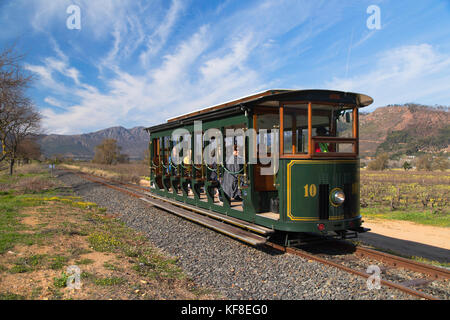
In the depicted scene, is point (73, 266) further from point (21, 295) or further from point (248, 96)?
point (248, 96)

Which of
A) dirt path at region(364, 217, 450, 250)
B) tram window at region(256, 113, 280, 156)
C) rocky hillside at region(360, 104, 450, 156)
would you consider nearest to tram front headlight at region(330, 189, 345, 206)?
tram window at region(256, 113, 280, 156)

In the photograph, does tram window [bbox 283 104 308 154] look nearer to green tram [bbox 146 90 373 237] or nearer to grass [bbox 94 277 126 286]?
green tram [bbox 146 90 373 237]

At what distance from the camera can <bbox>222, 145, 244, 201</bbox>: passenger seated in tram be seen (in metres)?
6.99

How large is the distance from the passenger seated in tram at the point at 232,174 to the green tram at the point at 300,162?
6 cm

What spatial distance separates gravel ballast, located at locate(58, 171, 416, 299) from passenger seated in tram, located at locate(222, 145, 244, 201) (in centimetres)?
114

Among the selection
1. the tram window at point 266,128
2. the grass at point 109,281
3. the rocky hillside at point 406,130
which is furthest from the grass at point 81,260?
the rocky hillside at point 406,130

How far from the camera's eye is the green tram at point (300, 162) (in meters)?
5.71

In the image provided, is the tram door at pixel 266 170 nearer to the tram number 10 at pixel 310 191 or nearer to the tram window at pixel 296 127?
the tram window at pixel 296 127

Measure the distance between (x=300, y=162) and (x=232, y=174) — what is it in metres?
1.88

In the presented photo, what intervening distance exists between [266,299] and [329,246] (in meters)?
2.66

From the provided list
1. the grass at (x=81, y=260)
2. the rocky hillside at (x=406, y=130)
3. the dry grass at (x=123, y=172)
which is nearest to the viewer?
the grass at (x=81, y=260)

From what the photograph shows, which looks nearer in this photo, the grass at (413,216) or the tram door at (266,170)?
the tram door at (266,170)

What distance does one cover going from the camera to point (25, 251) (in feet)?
18.9
